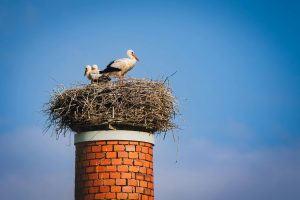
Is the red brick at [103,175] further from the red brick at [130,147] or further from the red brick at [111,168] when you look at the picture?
the red brick at [130,147]

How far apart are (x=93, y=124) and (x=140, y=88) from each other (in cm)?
106

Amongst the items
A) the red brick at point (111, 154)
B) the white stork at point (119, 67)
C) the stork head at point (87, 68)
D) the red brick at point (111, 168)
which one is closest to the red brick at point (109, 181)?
the red brick at point (111, 168)

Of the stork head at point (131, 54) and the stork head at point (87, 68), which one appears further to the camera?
the stork head at point (131, 54)

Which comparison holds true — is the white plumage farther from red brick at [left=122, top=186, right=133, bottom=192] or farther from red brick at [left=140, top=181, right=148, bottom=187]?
red brick at [left=122, top=186, right=133, bottom=192]

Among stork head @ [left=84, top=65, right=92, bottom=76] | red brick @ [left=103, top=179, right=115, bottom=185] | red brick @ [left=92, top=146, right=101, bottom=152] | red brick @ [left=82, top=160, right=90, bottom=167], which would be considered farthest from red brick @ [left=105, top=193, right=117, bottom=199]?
stork head @ [left=84, top=65, right=92, bottom=76]

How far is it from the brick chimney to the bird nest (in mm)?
165

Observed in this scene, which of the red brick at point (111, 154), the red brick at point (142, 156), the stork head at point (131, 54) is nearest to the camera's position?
the red brick at point (111, 154)

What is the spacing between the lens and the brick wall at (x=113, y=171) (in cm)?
728

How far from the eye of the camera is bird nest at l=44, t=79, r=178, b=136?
25.1ft

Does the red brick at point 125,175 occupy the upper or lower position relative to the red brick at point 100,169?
lower

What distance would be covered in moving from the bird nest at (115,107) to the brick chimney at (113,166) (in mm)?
165

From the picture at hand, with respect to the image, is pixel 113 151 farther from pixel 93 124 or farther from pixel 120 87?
pixel 120 87

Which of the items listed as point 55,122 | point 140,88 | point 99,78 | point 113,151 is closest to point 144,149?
point 113,151

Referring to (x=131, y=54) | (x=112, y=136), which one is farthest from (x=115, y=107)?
(x=131, y=54)
